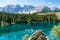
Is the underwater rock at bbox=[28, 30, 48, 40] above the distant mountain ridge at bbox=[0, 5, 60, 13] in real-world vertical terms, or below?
below

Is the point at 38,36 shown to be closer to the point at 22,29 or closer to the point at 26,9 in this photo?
the point at 22,29

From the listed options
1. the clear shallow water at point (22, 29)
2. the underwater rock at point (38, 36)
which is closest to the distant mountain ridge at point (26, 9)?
the clear shallow water at point (22, 29)

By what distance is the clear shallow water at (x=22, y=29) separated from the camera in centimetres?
415

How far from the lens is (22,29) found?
4.20m

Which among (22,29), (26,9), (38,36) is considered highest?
(26,9)

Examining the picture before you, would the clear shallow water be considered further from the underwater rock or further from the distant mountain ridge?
the distant mountain ridge

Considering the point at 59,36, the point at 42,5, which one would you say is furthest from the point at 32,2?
the point at 59,36

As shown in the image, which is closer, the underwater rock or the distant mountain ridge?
the underwater rock

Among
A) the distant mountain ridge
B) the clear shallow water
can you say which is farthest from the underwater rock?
the distant mountain ridge

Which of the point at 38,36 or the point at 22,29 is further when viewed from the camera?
the point at 22,29

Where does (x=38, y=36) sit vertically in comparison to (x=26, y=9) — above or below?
below

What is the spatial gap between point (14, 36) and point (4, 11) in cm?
62

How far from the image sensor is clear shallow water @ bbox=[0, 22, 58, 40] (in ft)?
13.6

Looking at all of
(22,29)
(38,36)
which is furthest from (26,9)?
(38,36)
